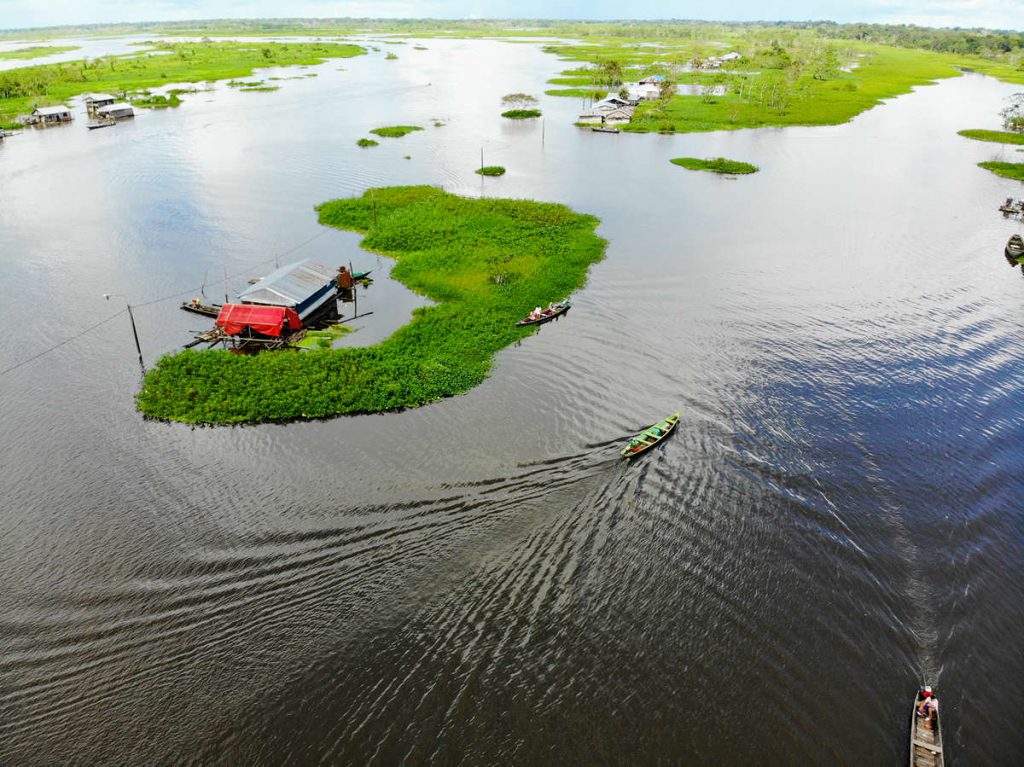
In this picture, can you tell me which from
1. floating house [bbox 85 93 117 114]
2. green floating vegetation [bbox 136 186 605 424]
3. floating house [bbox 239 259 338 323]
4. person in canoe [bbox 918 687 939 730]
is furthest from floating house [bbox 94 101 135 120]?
person in canoe [bbox 918 687 939 730]

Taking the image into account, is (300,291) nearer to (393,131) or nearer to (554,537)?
(554,537)

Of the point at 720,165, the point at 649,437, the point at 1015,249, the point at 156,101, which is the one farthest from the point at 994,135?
the point at 156,101

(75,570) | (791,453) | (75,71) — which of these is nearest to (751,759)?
(791,453)

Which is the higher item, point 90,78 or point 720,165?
point 90,78

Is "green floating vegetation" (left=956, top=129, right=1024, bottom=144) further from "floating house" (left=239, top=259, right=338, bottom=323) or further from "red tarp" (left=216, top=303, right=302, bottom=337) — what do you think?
"red tarp" (left=216, top=303, right=302, bottom=337)

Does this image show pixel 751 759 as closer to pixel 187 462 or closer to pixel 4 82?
pixel 187 462
